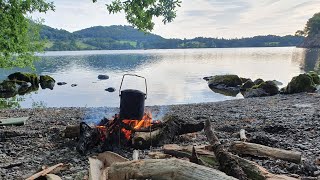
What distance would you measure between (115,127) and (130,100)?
40.6 inches

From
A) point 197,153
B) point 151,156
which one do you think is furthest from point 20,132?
point 197,153

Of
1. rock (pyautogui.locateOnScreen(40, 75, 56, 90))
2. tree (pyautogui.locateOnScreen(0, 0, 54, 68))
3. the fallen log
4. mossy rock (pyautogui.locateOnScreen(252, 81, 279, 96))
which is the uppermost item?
tree (pyautogui.locateOnScreen(0, 0, 54, 68))

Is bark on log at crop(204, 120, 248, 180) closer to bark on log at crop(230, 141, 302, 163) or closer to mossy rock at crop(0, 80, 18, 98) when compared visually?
bark on log at crop(230, 141, 302, 163)

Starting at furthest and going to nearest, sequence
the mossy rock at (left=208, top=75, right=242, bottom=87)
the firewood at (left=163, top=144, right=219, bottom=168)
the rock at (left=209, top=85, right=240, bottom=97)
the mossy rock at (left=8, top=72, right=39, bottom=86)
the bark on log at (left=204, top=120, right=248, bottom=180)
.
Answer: the mossy rock at (left=8, top=72, right=39, bottom=86)
the mossy rock at (left=208, top=75, right=242, bottom=87)
the rock at (left=209, top=85, right=240, bottom=97)
the firewood at (left=163, top=144, right=219, bottom=168)
the bark on log at (left=204, top=120, right=248, bottom=180)

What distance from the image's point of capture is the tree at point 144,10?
14414mm

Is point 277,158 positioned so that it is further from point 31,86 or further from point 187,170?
point 31,86

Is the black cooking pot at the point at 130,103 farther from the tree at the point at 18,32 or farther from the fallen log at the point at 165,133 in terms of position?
the tree at the point at 18,32

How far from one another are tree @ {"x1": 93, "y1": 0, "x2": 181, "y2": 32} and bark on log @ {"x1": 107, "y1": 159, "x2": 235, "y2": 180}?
994 centimetres

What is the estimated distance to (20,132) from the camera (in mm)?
11547

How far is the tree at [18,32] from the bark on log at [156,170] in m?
20.1

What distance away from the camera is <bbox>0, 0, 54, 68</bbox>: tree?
76.0 ft

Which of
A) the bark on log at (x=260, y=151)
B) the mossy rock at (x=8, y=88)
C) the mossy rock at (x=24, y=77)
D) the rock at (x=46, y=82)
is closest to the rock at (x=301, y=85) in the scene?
the bark on log at (x=260, y=151)

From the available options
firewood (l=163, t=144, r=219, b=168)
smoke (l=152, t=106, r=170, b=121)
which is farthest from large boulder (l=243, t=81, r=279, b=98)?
firewood (l=163, t=144, r=219, b=168)

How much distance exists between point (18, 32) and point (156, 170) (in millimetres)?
24724
